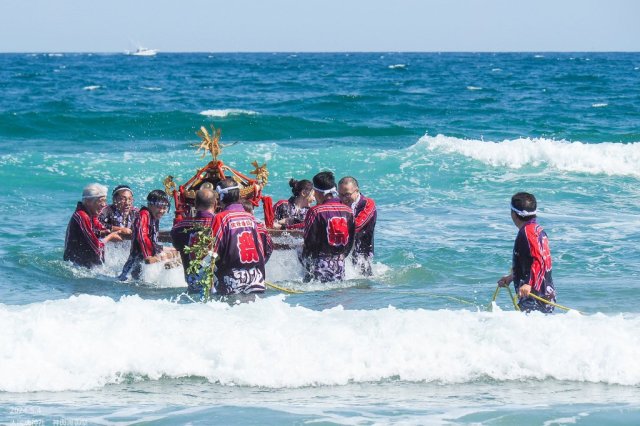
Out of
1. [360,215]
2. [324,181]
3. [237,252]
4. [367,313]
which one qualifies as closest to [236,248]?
[237,252]

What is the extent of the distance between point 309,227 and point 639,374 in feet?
13.7

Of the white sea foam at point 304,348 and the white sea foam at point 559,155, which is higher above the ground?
the white sea foam at point 559,155

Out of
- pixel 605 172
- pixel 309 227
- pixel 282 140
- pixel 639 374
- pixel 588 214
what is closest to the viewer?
pixel 639 374

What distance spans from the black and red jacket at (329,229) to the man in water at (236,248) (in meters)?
1.46

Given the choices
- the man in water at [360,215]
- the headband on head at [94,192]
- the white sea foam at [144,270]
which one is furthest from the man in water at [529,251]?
the headband on head at [94,192]

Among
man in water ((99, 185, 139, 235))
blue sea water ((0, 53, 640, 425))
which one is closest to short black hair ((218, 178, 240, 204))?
blue sea water ((0, 53, 640, 425))

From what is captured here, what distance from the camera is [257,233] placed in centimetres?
896

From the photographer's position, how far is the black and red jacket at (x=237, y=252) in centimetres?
872

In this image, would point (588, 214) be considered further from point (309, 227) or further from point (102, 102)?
point (102, 102)

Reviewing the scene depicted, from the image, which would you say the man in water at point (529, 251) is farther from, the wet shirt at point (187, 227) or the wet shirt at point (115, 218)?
the wet shirt at point (115, 218)

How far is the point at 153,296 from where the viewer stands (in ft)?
35.5

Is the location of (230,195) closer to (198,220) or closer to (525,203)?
(198,220)

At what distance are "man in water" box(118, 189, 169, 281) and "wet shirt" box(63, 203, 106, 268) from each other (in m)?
0.76

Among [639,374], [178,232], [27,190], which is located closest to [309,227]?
[178,232]
